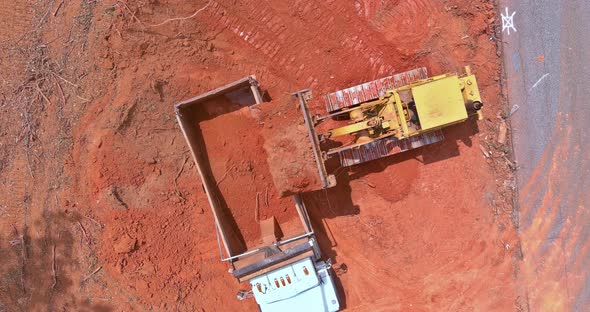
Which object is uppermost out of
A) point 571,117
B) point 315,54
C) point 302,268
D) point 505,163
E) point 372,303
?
point 315,54

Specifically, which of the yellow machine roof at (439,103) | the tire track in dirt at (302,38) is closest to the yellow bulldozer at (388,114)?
the yellow machine roof at (439,103)

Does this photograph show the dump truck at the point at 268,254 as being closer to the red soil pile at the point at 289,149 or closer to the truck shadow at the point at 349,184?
the truck shadow at the point at 349,184

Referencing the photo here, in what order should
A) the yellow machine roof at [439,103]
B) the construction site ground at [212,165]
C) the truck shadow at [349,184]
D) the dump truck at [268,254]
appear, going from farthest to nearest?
the truck shadow at [349,184] → the construction site ground at [212,165] → the dump truck at [268,254] → the yellow machine roof at [439,103]

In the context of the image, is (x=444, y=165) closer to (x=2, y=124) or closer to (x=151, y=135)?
(x=151, y=135)

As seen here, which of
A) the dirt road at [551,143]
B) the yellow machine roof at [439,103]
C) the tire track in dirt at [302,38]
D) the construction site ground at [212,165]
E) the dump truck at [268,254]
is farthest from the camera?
the dirt road at [551,143]

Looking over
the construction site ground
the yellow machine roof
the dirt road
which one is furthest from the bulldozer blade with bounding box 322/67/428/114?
the dirt road

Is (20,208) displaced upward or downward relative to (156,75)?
downward

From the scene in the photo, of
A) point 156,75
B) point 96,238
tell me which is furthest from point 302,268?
point 156,75

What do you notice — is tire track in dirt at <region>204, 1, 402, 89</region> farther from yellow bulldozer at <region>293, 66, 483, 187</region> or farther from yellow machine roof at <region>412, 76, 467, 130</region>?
yellow machine roof at <region>412, 76, 467, 130</region>
